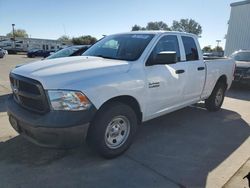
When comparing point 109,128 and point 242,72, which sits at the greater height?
point 242,72

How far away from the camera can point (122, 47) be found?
4.60m

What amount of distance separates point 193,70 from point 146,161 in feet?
7.40

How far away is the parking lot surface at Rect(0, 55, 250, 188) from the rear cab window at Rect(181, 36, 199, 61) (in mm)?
1456

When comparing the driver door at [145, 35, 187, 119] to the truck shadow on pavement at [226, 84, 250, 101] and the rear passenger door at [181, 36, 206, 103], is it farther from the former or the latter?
the truck shadow on pavement at [226, 84, 250, 101]

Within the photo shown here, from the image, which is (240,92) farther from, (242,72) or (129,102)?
(129,102)

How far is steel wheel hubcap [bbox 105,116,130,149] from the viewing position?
376 cm

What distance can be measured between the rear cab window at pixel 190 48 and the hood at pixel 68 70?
177 cm

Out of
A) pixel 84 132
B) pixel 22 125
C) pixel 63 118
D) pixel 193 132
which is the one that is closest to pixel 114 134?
pixel 84 132

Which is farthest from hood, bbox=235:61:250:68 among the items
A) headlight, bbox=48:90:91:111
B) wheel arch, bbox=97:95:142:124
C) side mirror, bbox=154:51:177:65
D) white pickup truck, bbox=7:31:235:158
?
headlight, bbox=48:90:91:111

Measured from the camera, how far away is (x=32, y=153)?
13.0ft

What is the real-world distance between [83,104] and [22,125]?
0.89m

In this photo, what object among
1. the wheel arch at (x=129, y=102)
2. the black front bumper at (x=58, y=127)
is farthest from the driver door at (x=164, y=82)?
the black front bumper at (x=58, y=127)

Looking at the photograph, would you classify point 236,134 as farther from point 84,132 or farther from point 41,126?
point 41,126

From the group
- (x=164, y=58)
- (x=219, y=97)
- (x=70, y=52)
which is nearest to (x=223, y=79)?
(x=219, y=97)
